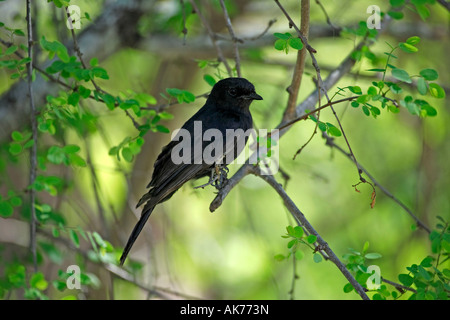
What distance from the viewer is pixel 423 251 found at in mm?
5812

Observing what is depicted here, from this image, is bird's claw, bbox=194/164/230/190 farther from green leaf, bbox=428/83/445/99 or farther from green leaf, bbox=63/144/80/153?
green leaf, bbox=428/83/445/99

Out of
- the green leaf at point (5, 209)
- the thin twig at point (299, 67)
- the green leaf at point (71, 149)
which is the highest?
the thin twig at point (299, 67)

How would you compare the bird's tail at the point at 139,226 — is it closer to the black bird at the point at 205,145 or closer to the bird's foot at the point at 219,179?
the black bird at the point at 205,145

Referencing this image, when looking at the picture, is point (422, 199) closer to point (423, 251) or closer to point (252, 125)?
point (423, 251)

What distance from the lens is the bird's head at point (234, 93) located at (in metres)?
3.79

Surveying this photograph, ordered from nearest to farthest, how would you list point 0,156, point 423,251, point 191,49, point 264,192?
point 0,156, point 191,49, point 423,251, point 264,192

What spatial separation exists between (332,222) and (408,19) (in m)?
2.62

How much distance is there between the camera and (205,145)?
3.63 meters

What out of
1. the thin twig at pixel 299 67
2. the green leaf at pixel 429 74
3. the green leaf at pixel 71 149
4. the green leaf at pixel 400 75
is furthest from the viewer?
the green leaf at pixel 71 149

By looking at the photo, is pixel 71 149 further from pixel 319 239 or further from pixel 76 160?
pixel 319 239

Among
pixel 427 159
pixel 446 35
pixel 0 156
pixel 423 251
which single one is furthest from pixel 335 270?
pixel 0 156

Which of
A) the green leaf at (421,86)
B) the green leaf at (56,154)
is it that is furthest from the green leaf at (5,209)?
the green leaf at (421,86)

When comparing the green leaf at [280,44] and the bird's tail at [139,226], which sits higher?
the green leaf at [280,44]

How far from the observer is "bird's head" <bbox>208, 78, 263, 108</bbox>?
12.4 ft
